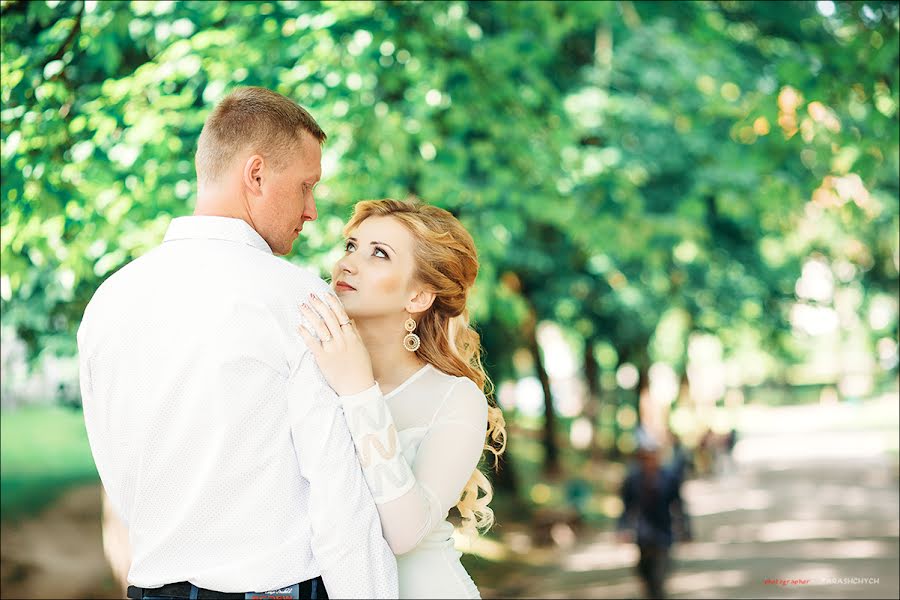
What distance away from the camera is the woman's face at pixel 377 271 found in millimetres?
3371

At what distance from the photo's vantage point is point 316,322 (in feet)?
9.32

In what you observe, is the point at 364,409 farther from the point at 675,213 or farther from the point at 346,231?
the point at 675,213

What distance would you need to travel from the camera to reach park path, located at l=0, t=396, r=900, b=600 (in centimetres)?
1356

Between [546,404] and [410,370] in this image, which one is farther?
[546,404]

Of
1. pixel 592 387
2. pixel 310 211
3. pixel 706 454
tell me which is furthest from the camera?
pixel 706 454

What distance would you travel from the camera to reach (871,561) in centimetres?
1562

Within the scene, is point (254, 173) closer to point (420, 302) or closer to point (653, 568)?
point (420, 302)

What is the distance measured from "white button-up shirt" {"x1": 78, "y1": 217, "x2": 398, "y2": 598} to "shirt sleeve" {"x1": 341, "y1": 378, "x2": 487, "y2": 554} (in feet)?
0.14

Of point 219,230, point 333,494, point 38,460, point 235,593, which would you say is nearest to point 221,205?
point 219,230

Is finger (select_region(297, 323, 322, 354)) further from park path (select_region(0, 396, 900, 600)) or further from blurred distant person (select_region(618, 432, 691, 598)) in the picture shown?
blurred distant person (select_region(618, 432, 691, 598))

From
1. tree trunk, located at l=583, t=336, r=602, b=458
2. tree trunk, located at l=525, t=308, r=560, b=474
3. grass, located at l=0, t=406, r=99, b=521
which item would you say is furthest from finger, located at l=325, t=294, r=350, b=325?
tree trunk, located at l=583, t=336, r=602, b=458

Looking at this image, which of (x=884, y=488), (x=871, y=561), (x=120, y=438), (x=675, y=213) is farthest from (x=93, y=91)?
(x=884, y=488)

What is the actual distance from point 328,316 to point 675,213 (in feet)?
36.7

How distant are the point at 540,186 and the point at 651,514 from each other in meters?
4.00
